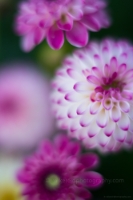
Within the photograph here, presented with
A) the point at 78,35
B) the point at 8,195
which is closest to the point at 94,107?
the point at 78,35

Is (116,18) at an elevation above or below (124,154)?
above

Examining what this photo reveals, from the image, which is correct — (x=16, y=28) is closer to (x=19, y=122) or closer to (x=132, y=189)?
(x=19, y=122)

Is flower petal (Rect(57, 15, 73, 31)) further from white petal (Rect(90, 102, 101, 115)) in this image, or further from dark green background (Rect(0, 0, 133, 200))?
white petal (Rect(90, 102, 101, 115))

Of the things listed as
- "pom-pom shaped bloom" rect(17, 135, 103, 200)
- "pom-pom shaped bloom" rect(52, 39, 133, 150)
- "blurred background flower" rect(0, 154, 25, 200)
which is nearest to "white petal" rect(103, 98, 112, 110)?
"pom-pom shaped bloom" rect(52, 39, 133, 150)

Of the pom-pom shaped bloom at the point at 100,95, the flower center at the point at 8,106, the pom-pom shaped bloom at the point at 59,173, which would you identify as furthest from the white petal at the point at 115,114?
the flower center at the point at 8,106

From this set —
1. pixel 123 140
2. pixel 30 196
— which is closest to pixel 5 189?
pixel 30 196

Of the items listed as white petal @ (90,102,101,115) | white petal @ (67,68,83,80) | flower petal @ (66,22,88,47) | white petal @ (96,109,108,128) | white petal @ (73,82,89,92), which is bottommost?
white petal @ (96,109,108,128)
